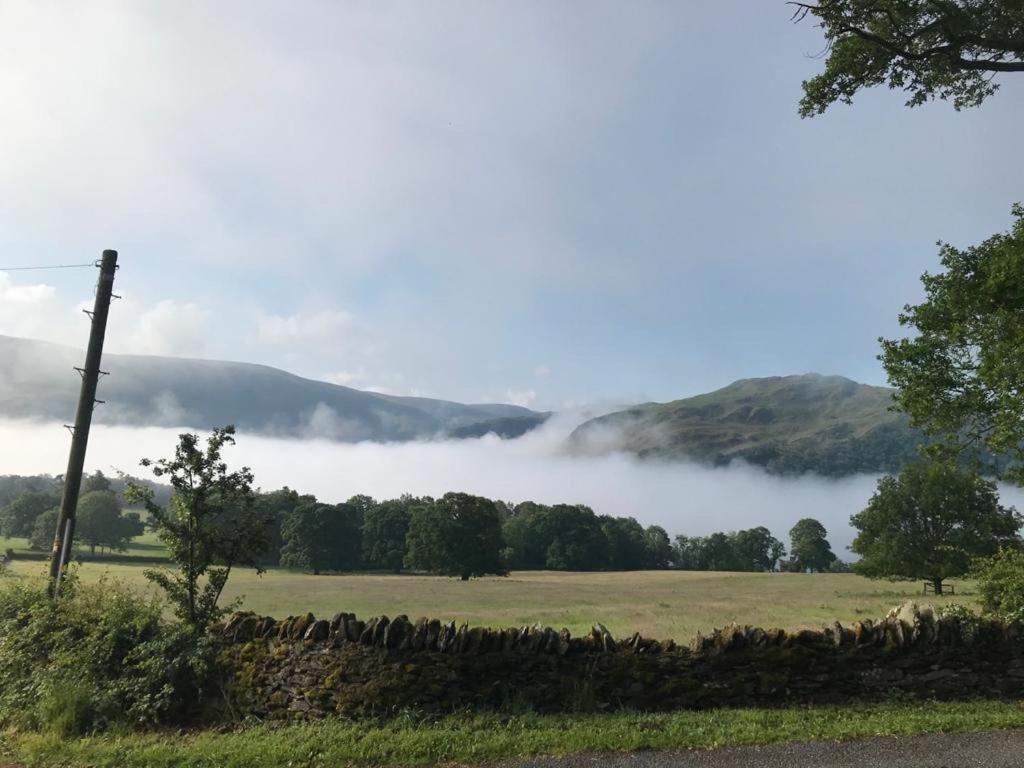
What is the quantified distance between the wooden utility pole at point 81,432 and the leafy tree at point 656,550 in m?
120

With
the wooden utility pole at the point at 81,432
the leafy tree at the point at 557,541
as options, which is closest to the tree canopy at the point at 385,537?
the leafy tree at the point at 557,541

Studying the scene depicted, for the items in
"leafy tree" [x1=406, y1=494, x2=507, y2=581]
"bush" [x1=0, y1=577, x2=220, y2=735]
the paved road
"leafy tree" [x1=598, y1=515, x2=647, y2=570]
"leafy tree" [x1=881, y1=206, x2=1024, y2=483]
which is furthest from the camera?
"leafy tree" [x1=598, y1=515, x2=647, y2=570]

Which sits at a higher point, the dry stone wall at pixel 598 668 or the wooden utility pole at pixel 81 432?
the wooden utility pole at pixel 81 432

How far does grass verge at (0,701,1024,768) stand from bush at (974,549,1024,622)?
226 centimetres

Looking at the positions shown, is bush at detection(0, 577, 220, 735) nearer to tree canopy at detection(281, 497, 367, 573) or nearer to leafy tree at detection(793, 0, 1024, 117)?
leafy tree at detection(793, 0, 1024, 117)

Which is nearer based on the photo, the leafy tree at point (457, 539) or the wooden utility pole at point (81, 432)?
the wooden utility pole at point (81, 432)

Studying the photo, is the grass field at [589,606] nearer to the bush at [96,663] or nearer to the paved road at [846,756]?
the bush at [96,663]

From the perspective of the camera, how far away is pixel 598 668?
10.0m

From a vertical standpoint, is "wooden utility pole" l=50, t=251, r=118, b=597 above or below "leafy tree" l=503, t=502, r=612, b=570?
above

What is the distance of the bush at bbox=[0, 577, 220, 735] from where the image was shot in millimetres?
10289

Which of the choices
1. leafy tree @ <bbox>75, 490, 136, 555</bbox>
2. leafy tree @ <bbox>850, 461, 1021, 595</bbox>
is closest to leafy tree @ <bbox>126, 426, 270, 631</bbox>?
leafy tree @ <bbox>850, 461, 1021, 595</bbox>

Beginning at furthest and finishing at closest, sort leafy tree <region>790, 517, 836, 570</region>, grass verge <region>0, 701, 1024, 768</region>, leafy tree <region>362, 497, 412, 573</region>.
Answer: leafy tree <region>790, 517, 836, 570</region> → leafy tree <region>362, 497, 412, 573</region> → grass verge <region>0, 701, 1024, 768</region>

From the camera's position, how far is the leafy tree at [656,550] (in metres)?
130

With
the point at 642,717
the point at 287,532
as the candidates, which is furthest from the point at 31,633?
the point at 287,532
